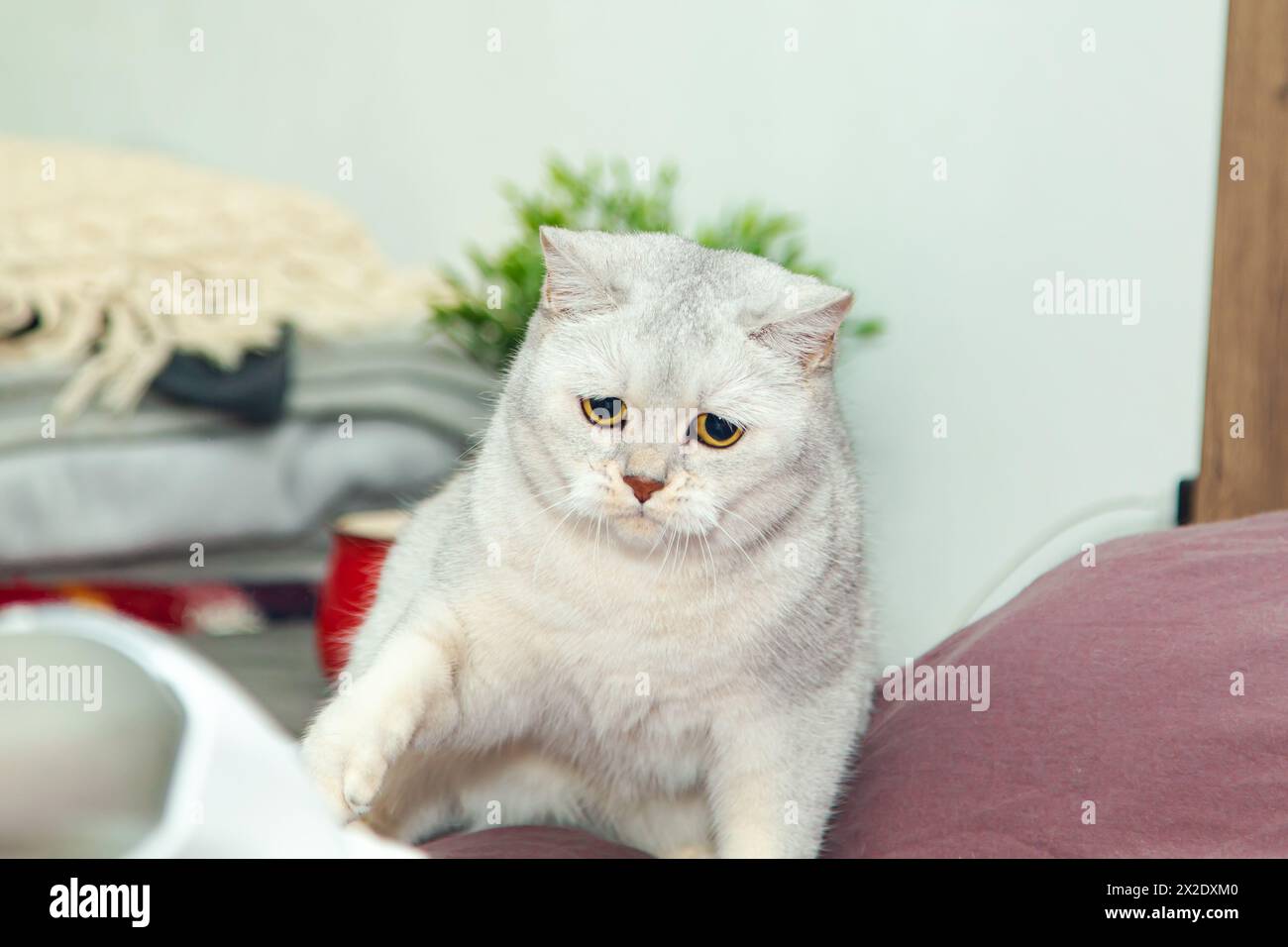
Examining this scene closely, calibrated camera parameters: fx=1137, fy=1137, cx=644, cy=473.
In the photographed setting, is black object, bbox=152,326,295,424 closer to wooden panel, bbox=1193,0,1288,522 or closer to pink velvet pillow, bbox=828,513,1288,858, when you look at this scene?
pink velvet pillow, bbox=828,513,1288,858

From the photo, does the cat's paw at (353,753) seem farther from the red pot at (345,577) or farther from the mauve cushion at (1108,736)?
the red pot at (345,577)

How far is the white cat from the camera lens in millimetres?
841

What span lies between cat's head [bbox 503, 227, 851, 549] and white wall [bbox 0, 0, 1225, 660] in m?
0.98

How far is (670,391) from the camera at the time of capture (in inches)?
33.0

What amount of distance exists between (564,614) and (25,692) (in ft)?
1.78

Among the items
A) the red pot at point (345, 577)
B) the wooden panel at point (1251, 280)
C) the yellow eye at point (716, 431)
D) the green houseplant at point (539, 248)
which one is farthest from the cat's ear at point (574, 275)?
the wooden panel at point (1251, 280)

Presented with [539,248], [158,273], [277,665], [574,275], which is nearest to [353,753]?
[574,275]

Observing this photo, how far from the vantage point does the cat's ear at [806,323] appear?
0.87m

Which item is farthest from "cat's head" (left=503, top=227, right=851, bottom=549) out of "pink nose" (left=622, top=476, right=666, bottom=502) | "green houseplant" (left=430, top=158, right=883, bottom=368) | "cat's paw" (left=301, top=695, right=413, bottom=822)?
"green houseplant" (left=430, top=158, right=883, bottom=368)

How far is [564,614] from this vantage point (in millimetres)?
873

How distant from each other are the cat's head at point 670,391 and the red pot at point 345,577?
61 cm

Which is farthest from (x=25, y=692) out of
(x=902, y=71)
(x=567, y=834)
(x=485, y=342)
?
(x=902, y=71)
